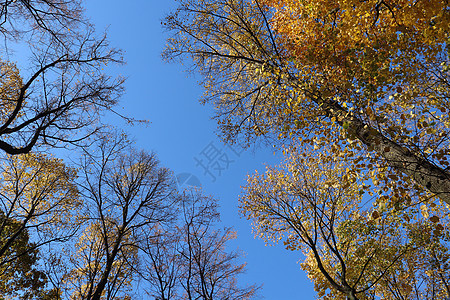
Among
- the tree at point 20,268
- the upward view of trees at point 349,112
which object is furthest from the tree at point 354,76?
the tree at point 20,268

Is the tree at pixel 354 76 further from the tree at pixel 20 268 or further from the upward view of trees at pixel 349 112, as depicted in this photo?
the tree at pixel 20 268

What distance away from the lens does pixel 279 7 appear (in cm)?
969

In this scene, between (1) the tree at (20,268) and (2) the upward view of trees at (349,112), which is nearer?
(2) the upward view of trees at (349,112)

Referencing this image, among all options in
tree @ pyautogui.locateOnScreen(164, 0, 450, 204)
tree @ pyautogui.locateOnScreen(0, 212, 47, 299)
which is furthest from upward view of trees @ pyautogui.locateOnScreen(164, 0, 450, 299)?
tree @ pyautogui.locateOnScreen(0, 212, 47, 299)

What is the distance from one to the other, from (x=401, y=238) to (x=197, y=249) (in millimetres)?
10085

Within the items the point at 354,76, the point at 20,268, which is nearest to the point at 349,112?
the point at 354,76

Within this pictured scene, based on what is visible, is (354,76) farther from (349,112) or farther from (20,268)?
(20,268)

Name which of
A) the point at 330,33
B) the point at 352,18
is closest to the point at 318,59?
the point at 330,33

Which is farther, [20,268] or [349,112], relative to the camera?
[20,268]

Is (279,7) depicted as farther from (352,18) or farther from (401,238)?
(401,238)

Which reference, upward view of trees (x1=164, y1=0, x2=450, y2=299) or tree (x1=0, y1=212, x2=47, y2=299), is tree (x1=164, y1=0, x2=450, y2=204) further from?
tree (x1=0, y1=212, x2=47, y2=299)

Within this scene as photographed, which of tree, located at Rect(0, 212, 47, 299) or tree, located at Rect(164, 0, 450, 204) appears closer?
tree, located at Rect(164, 0, 450, 204)

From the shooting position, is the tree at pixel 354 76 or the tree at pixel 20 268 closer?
the tree at pixel 354 76

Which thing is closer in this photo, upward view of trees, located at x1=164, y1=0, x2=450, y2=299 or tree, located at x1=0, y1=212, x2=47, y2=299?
upward view of trees, located at x1=164, y1=0, x2=450, y2=299
